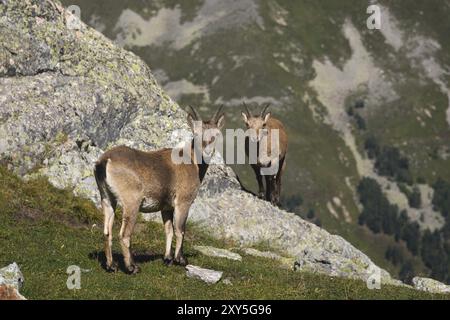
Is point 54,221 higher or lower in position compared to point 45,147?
lower

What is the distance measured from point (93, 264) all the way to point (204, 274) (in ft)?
12.8

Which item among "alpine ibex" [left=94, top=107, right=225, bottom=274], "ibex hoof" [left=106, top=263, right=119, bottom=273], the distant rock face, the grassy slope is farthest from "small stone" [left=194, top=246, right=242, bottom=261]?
the distant rock face

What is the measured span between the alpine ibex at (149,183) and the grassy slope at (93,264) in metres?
1.16

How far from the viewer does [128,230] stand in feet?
68.7

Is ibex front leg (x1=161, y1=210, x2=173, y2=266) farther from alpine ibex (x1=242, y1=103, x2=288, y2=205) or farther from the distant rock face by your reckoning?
alpine ibex (x1=242, y1=103, x2=288, y2=205)

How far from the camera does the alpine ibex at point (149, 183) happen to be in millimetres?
20969

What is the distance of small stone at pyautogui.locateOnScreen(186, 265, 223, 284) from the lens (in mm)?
21133

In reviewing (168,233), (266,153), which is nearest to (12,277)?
(168,233)

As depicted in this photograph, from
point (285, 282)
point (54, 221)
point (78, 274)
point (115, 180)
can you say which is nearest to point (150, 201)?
point (115, 180)

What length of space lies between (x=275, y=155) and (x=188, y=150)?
1675 cm

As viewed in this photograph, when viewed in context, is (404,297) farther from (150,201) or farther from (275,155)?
(275,155)

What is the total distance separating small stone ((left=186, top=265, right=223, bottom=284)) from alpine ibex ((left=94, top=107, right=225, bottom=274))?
1426mm

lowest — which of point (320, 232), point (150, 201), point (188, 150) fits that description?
point (320, 232)

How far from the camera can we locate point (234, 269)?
23938mm
